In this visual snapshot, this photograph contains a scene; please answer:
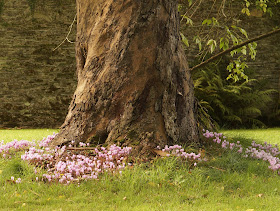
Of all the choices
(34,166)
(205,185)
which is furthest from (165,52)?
(34,166)

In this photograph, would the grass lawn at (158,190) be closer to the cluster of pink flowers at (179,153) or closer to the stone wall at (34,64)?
the cluster of pink flowers at (179,153)

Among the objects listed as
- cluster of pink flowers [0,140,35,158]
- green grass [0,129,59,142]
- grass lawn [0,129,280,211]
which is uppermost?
cluster of pink flowers [0,140,35,158]

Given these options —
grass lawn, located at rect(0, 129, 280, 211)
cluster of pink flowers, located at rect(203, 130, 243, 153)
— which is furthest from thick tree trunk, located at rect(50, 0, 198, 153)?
grass lawn, located at rect(0, 129, 280, 211)

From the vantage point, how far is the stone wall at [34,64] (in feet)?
33.9

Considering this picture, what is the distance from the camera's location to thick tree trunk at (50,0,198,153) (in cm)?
443

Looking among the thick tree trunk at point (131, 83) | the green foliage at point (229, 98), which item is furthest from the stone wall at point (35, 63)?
the thick tree trunk at point (131, 83)

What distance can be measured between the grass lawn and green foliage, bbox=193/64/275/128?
241 inches

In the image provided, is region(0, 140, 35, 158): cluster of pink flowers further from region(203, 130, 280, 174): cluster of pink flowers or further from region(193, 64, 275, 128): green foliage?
region(193, 64, 275, 128): green foliage

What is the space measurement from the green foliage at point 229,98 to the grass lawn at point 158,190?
20.1 feet

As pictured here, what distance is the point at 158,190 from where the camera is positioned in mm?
3307

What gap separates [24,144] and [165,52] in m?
2.57

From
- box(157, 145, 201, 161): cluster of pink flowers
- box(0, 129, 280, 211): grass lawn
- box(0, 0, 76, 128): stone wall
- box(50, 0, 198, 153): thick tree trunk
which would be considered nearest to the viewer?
box(0, 129, 280, 211): grass lawn

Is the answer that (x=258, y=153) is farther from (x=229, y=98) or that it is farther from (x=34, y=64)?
(x=34, y=64)

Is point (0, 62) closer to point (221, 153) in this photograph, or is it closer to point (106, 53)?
point (106, 53)
